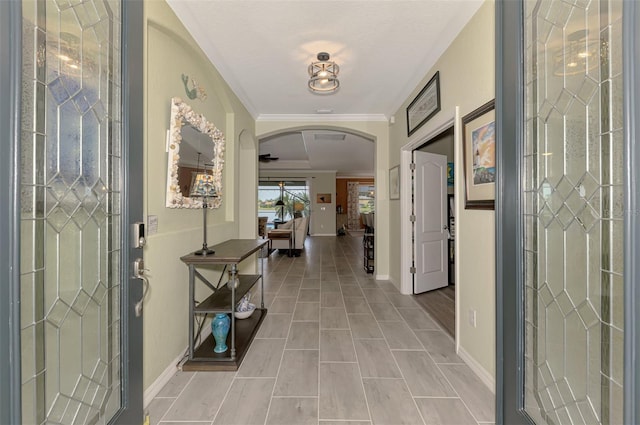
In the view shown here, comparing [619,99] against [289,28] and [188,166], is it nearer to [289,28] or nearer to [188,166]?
[289,28]

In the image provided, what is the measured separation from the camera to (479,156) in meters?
2.04

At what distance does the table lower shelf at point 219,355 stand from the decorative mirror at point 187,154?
1.17 meters

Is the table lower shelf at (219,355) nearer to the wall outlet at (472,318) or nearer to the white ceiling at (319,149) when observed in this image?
the wall outlet at (472,318)

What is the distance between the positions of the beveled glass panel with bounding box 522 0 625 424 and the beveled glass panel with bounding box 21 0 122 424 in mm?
1688

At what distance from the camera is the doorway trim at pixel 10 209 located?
0.67 metres

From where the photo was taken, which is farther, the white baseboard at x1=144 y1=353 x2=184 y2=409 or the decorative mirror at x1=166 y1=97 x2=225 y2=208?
the decorative mirror at x1=166 y1=97 x2=225 y2=208

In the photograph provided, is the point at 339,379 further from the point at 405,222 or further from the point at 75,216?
the point at 405,222

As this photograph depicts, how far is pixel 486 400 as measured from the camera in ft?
5.69

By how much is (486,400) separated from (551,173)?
149 cm

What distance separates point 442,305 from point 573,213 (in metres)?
2.69

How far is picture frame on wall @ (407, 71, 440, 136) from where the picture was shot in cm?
263

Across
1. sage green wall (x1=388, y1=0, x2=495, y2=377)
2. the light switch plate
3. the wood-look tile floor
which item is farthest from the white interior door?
the light switch plate

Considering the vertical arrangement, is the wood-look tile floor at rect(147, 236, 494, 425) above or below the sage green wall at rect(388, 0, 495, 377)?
below

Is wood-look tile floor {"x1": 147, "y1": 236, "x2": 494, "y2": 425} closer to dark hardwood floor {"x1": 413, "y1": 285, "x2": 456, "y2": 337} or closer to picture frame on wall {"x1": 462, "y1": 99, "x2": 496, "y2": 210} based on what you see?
dark hardwood floor {"x1": 413, "y1": 285, "x2": 456, "y2": 337}
